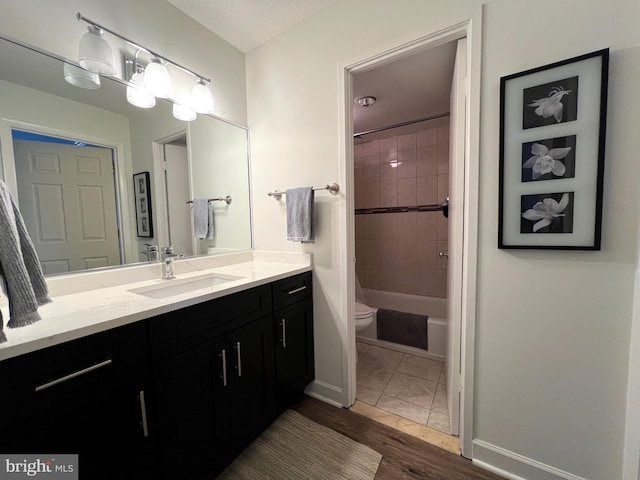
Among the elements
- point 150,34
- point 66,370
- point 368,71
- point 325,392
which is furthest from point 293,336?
point 150,34

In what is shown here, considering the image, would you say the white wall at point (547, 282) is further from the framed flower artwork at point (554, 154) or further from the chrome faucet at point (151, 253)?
the chrome faucet at point (151, 253)

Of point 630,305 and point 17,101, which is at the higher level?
point 17,101

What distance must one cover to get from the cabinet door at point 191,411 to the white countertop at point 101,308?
8.7 inches

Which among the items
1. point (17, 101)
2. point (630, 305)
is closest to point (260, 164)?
point (17, 101)

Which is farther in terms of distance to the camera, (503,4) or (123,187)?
(123,187)

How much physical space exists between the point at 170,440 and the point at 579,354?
1.66 m

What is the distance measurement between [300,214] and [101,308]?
1063 millimetres

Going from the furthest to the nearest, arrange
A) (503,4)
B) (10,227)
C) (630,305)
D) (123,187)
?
1. (123,187)
2. (503,4)
3. (630,305)
4. (10,227)

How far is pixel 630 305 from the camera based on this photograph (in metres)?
0.96

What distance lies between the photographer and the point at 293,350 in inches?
63.5

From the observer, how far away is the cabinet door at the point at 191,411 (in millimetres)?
980

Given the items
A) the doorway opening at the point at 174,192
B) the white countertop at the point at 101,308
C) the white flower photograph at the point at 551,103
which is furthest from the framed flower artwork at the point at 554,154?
the doorway opening at the point at 174,192

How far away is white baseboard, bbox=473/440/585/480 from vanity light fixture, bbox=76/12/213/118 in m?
2.42

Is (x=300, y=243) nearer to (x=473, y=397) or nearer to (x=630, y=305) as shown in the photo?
(x=473, y=397)
